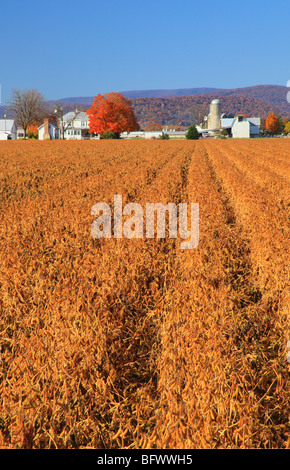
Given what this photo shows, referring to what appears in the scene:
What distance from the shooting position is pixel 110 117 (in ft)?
275

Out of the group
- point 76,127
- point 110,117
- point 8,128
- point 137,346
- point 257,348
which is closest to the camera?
point 257,348

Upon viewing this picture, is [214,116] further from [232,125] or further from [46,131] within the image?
[46,131]

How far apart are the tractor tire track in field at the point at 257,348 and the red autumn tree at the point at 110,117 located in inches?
3156

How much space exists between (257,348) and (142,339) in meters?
0.95

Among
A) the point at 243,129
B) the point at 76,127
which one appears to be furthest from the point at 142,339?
the point at 76,127

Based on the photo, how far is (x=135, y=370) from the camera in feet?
11.0

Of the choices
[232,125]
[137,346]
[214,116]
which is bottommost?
[137,346]

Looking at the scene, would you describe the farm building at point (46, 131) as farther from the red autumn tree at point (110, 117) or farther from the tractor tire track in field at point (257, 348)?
the tractor tire track in field at point (257, 348)

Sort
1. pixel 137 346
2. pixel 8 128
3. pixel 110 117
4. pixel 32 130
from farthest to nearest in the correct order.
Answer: pixel 32 130, pixel 8 128, pixel 110 117, pixel 137 346

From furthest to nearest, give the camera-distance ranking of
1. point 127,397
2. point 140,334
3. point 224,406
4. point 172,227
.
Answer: point 172,227
point 140,334
point 127,397
point 224,406

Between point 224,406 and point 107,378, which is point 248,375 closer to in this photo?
point 224,406

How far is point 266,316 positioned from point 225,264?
1.57 m

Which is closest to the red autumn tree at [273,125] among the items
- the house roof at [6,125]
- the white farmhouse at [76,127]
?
the white farmhouse at [76,127]
